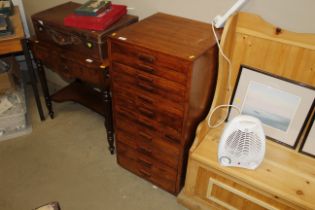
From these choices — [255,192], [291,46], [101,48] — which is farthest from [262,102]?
[101,48]

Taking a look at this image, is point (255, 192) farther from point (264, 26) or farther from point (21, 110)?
point (21, 110)

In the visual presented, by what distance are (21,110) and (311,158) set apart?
1.88 metres

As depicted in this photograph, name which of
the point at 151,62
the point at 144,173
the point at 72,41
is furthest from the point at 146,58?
the point at 144,173

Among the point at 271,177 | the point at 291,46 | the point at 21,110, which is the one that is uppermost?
the point at 291,46

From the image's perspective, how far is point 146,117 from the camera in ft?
5.00

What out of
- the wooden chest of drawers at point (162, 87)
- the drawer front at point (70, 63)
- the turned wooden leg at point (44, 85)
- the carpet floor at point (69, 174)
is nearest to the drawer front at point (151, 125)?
the wooden chest of drawers at point (162, 87)

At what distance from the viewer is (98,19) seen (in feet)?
5.29

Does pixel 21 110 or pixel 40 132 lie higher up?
pixel 21 110

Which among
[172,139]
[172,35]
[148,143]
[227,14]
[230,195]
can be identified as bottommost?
[230,195]

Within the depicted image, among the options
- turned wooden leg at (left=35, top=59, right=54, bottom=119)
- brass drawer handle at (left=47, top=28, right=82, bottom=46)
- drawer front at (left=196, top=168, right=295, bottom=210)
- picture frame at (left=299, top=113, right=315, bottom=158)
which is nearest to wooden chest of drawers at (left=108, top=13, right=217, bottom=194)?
drawer front at (left=196, top=168, right=295, bottom=210)

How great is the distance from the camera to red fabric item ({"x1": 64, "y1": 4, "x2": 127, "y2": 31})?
5.32ft

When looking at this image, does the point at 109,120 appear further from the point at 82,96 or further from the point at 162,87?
the point at 162,87

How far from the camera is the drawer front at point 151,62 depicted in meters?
1.25

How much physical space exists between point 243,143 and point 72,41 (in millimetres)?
1104
